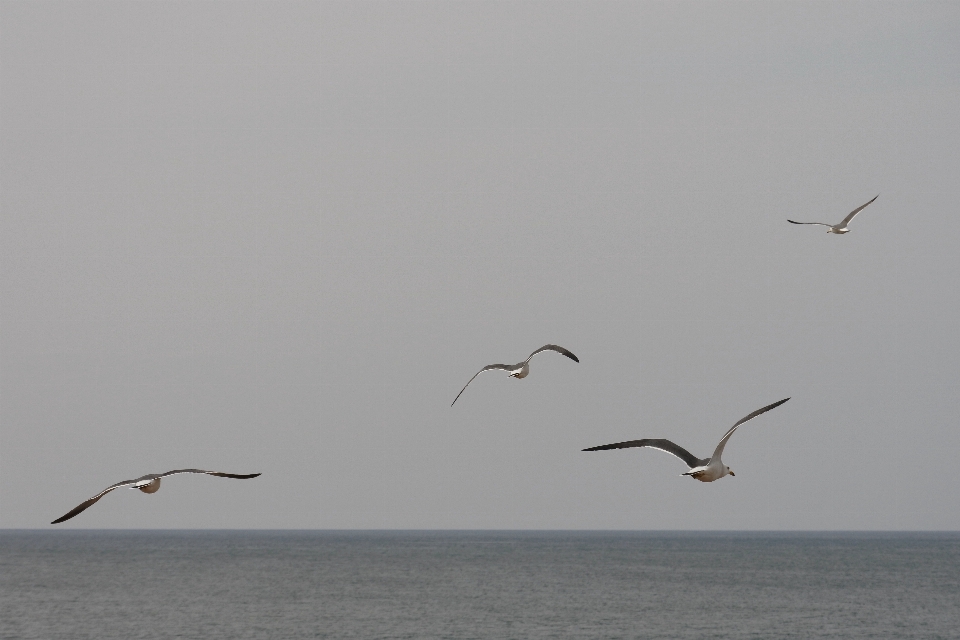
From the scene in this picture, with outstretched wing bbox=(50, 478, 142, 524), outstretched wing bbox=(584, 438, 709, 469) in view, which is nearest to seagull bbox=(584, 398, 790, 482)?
outstretched wing bbox=(584, 438, 709, 469)

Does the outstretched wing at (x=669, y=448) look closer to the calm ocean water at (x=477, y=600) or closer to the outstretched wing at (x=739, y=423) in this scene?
the outstretched wing at (x=739, y=423)

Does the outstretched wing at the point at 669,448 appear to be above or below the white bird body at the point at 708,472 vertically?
above

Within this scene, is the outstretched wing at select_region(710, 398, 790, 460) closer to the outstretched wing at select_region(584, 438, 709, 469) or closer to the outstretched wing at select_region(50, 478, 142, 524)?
the outstretched wing at select_region(584, 438, 709, 469)

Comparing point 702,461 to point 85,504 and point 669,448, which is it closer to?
point 669,448

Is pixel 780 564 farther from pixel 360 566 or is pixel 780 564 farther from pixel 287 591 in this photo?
pixel 287 591

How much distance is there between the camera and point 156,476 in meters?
23.2

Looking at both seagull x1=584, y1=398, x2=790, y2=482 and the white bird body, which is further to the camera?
the white bird body

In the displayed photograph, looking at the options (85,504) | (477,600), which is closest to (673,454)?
(85,504)

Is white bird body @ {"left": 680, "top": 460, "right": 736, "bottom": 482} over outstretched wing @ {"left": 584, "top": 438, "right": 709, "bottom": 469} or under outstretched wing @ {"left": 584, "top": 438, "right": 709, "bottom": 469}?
under

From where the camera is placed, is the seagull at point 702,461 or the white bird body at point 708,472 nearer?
the seagull at point 702,461

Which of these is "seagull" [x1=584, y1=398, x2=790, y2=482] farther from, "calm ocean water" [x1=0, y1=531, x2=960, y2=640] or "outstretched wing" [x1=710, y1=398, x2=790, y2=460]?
"calm ocean water" [x1=0, y1=531, x2=960, y2=640]

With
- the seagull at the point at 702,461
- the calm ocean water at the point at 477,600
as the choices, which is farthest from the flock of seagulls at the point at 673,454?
the calm ocean water at the point at 477,600

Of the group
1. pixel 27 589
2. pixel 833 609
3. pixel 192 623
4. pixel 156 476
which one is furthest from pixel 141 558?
pixel 156 476

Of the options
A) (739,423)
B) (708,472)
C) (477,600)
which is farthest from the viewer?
(477,600)
